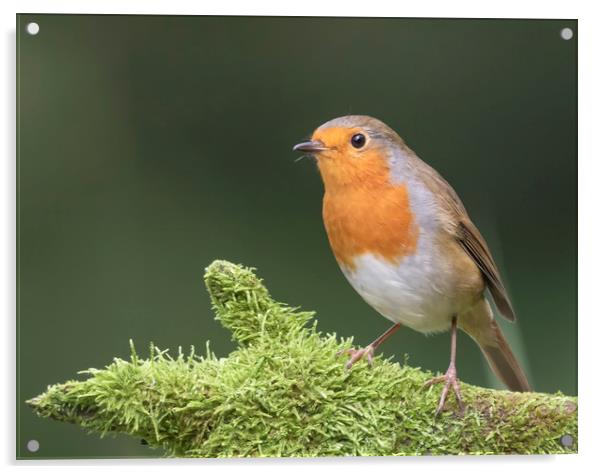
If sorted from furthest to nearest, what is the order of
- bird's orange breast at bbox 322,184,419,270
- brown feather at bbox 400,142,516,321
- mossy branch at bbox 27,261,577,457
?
brown feather at bbox 400,142,516,321
bird's orange breast at bbox 322,184,419,270
mossy branch at bbox 27,261,577,457

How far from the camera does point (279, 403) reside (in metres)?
2.38

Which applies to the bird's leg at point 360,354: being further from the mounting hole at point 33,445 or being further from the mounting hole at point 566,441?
the mounting hole at point 33,445

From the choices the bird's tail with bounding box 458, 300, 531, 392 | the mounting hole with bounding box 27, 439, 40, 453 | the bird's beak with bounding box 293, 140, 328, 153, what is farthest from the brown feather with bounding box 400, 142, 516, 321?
the mounting hole with bounding box 27, 439, 40, 453

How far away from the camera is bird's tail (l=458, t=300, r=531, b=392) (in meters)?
2.90

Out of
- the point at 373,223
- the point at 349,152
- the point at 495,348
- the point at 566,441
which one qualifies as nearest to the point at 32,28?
the point at 349,152

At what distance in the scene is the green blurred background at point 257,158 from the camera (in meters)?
2.79

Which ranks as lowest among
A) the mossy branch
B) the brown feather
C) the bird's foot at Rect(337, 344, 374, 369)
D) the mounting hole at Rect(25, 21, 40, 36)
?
the mossy branch

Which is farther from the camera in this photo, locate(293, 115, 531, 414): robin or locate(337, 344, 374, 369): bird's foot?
locate(293, 115, 531, 414): robin

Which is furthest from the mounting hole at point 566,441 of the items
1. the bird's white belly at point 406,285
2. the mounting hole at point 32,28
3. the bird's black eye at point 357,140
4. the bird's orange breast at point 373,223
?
the mounting hole at point 32,28

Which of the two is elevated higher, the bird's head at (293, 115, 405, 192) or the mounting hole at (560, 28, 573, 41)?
the mounting hole at (560, 28, 573, 41)

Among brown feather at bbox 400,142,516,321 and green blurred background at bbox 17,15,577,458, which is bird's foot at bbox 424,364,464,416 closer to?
green blurred background at bbox 17,15,577,458

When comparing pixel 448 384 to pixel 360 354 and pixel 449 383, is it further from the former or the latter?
pixel 360 354

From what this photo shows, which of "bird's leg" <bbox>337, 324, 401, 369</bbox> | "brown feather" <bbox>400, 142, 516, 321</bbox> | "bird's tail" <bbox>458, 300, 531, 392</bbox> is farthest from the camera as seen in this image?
"bird's tail" <bbox>458, 300, 531, 392</bbox>
